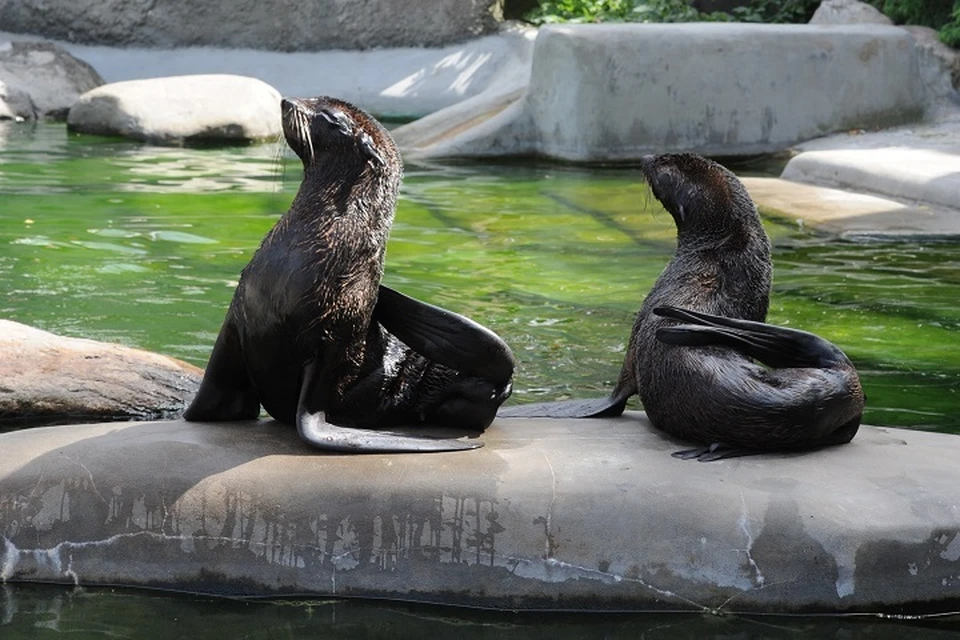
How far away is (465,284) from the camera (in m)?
9.05

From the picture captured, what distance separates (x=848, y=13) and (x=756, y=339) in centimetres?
1360

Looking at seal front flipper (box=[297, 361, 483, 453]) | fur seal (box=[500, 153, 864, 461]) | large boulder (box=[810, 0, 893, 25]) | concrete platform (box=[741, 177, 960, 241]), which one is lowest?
concrete platform (box=[741, 177, 960, 241])

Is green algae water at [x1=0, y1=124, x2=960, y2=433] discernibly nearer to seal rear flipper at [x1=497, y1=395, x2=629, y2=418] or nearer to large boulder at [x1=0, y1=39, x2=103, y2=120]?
seal rear flipper at [x1=497, y1=395, x2=629, y2=418]

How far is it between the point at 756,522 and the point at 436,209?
8227 millimetres

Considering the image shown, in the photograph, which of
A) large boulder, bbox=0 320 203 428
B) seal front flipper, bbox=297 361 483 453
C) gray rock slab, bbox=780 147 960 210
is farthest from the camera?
gray rock slab, bbox=780 147 960 210

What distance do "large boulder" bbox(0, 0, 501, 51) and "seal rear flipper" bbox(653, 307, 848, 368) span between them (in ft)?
58.5

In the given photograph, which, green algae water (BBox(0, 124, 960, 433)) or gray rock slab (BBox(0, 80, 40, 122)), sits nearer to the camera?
green algae water (BBox(0, 124, 960, 433))

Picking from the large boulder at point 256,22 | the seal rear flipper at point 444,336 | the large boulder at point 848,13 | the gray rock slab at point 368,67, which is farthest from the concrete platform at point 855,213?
the large boulder at point 256,22

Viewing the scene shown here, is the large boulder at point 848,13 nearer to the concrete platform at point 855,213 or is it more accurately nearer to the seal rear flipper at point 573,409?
the concrete platform at point 855,213

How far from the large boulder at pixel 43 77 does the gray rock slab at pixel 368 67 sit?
178 centimetres

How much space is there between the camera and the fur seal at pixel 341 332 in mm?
4512

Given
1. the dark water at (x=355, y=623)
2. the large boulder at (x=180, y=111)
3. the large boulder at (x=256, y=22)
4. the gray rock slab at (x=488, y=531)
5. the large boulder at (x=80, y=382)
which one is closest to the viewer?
the dark water at (x=355, y=623)

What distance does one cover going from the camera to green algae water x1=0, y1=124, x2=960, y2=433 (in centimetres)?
724

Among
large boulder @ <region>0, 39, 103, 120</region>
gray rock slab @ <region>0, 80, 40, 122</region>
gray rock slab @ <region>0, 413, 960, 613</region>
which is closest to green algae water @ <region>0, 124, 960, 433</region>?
gray rock slab @ <region>0, 413, 960, 613</region>
